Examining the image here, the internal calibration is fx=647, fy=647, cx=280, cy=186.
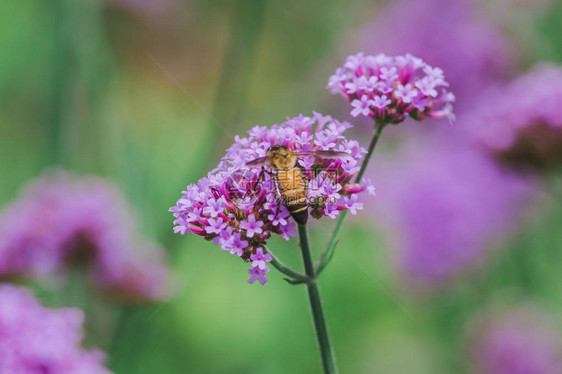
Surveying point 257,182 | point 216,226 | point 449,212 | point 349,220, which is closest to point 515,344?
point 449,212

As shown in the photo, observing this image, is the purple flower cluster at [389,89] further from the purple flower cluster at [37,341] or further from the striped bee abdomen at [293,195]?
the purple flower cluster at [37,341]

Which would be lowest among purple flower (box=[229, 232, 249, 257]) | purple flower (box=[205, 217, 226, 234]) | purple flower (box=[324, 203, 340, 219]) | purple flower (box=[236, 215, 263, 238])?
purple flower (box=[229, 232, 249, 257])

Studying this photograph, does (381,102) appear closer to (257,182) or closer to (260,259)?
(257,182)

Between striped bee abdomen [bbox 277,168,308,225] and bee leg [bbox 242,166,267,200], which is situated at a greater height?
bee leg [bbox 242,166,267,200]

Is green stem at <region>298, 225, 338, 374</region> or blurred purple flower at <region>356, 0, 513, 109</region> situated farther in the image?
blurred purple flower at <region>356, 0, 513, 109</region>

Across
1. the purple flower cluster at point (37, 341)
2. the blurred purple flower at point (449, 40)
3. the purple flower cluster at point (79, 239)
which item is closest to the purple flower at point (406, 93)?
the purple flower cluster at point (37, 341)

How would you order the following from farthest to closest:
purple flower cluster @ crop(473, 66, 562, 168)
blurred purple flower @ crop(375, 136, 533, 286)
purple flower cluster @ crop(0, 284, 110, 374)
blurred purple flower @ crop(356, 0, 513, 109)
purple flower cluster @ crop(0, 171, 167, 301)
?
1. blurred purple flower @ crop(356, 0, 513, 109)
2. blurred purple flower @ crop(375, 136, 533, 286)
3. purple flower cluster @ crop(0, 171, 167, 301)
4. purple flower cluster @ crop(473, 66, 562, 168)
5. purple flower cluster @ crop(0, 284, 110, 374)

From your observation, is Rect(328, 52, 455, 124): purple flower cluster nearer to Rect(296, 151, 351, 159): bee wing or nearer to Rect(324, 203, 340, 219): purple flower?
Rect(296, 151, 351, 159): bee wing

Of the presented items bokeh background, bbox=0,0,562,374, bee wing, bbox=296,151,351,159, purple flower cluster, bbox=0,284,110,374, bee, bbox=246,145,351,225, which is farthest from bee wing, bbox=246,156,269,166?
bokeh background, bbox=0,0,562,374
